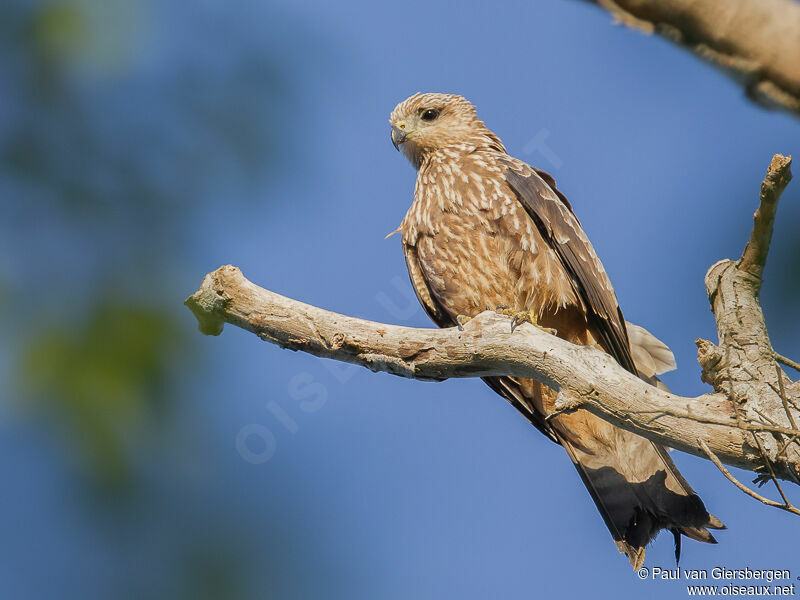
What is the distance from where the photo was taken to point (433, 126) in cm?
521

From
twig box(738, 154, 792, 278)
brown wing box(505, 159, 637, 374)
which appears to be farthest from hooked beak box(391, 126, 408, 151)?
twig box(738, 154, 792, 278)

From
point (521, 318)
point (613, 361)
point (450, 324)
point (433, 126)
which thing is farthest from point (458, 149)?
point (613, 361)

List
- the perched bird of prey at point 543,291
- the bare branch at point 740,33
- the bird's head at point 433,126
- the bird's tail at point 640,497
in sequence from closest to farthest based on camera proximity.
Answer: the bare branch at point 740,33 → the bird's tail at point 640,497 → the perched bird of prey at point 543,291 → the bird's head at point 433,126

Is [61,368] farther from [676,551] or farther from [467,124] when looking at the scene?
[467,124]

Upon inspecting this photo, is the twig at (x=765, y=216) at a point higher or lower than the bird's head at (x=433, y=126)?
lower

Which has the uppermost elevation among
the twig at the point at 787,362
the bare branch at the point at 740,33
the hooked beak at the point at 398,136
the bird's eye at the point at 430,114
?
the bird's eye at the point at 430,114

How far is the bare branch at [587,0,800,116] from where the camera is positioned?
1.12 meters

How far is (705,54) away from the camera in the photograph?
3.88 ft

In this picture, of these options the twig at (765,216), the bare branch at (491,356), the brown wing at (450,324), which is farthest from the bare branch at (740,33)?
the brown wing at (450,324)

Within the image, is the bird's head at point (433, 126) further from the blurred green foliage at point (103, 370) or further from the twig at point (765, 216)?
the blurred green foliage at point (103, 370)

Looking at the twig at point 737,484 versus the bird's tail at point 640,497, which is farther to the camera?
the bird's tail at point 640,497

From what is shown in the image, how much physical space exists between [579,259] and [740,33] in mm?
3079

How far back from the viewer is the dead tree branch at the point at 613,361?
311 centimetres

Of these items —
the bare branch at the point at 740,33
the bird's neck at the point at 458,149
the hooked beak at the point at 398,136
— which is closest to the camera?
the bare branch at the point at 740,33
